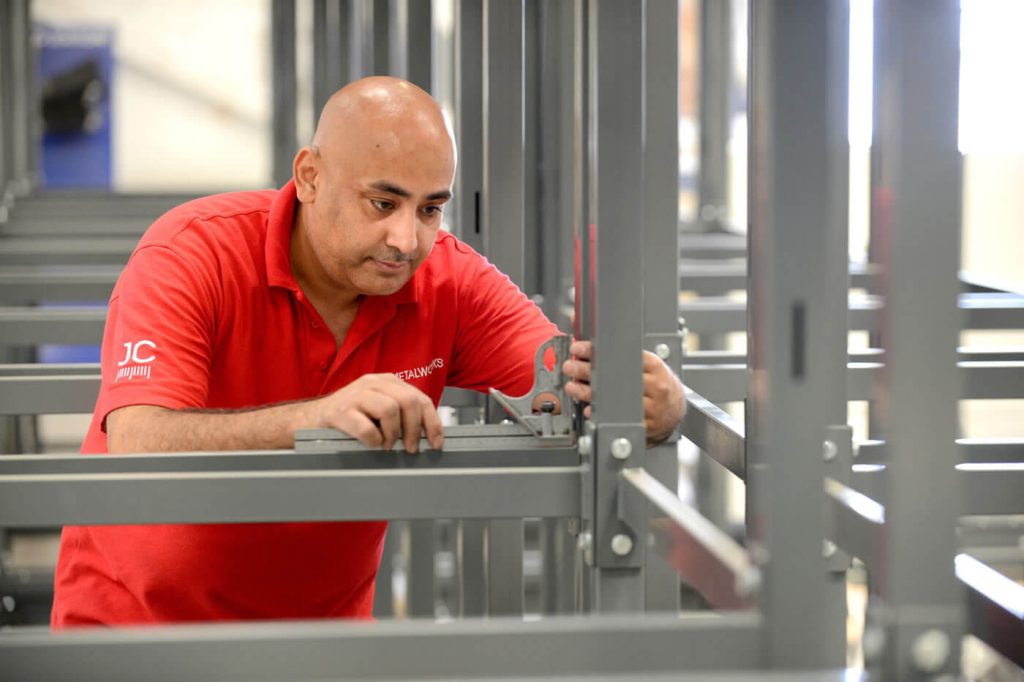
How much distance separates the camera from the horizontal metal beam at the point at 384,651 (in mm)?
981

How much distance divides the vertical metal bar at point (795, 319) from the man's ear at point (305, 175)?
1.15 m

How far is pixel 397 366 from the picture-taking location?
2.04 metres

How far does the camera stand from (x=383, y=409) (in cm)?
150

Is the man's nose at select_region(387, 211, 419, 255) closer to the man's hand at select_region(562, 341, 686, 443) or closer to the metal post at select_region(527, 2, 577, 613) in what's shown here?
the man's hand at select_region(562, 341, 686, 443)

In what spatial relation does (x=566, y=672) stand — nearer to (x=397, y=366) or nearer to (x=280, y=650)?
(x=280, y=650)

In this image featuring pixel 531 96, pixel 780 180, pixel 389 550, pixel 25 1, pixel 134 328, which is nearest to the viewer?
pixel 780 180

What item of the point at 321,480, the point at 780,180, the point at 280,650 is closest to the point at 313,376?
the point at 321,480

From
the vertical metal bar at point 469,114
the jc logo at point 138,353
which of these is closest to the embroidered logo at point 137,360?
the jc logo at point 138,353

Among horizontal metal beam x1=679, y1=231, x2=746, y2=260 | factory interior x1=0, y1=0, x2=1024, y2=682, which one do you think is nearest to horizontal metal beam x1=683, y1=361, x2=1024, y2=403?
factory interior x1=0, y1=0, x2=1024, y2=682

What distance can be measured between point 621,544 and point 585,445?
0.39 feet

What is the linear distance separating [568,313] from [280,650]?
78.5 inches

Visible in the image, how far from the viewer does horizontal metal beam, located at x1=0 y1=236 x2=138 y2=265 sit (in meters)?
3.92

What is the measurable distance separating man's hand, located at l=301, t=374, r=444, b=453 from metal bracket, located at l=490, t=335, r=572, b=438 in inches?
4.6

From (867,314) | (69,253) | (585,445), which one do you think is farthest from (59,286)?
(585,445)
